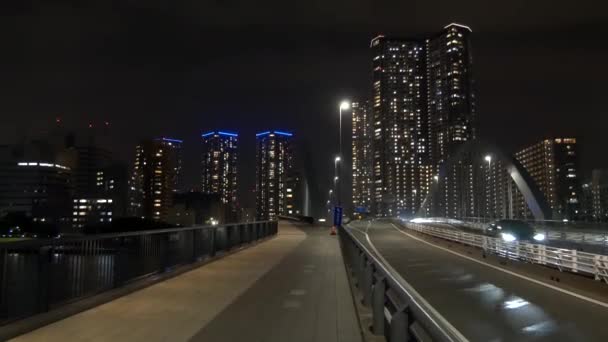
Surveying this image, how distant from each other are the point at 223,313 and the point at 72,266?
102 inches

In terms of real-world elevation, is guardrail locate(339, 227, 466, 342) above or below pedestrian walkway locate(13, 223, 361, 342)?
above

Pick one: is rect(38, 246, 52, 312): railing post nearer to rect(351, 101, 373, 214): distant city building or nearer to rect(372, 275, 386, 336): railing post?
rect(372, 275, 386, 336): railing post

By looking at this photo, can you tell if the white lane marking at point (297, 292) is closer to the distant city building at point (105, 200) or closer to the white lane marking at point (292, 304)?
the white lane marking at point (292, 304)

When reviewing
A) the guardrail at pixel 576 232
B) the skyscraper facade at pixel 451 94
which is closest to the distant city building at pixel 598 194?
the guardrail at pixel 576 232

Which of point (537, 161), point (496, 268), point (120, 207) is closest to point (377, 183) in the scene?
point (537, 161)

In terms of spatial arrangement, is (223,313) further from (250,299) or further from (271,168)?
(271,168)

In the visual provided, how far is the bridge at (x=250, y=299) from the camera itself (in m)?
7.09

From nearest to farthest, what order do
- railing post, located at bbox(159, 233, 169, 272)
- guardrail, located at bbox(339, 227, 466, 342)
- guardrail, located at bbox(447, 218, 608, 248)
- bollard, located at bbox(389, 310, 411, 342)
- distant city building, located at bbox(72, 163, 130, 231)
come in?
1. guardrail, located at bbox(339, 227, 466, 342)
2. bollard, located at bbox(389, 310, 411, 342)
3. railing post, located at bbox(159, 233, 169, 272)
4. guardrail, located at bbox(447, 218, 608, 248)
5. distant city building, located at bbox(72, 163, 130, 231)

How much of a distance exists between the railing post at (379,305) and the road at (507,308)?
2.00 meters

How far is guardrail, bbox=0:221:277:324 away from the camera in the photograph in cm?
734

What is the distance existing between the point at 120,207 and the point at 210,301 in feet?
481

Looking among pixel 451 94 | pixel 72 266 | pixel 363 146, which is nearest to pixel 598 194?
pixel 451 94

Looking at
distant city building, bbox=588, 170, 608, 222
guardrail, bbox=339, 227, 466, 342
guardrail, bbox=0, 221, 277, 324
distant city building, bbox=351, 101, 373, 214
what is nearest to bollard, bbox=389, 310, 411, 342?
guardrail, bbox=339, 227, 466, 342

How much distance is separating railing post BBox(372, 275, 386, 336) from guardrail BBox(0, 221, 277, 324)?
476cm
